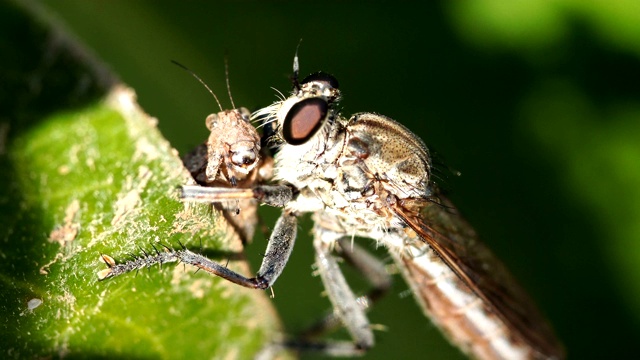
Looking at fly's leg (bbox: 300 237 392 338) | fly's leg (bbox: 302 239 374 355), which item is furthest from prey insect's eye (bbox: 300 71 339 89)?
fly's leg (bbox: 300 237 392 338)

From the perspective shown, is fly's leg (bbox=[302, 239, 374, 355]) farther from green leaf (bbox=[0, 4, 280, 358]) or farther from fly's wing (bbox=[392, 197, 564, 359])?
green leaf (bbox=[0, 4, 280, 358])

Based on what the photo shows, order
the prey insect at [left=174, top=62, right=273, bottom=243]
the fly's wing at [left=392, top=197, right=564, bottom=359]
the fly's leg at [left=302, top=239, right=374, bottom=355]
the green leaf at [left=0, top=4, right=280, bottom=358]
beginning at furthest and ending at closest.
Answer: the fly's leg at [left=302, top=239, right=374, bottom=355] → the fly's wing at [left=392, top=197, right=564, bottom=359] → the prey insect at [left=174, top=62, right=273, bottom=243] → the green leaf at [left=0, top=4, right=280, bottom=358]

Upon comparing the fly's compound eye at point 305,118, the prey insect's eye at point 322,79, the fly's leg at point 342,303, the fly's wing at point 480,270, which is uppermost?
the prey insect's eye at point 322,79

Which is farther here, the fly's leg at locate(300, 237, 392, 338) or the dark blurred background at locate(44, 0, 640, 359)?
the fly's leg at locate(300, 237, 392, 338)

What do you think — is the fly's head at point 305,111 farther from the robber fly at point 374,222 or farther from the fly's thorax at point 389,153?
the fly's thorax at point 389,153

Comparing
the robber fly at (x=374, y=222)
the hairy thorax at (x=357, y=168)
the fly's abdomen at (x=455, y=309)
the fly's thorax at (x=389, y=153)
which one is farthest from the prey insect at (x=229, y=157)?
the fly's abdomen at (x=455, y=309)

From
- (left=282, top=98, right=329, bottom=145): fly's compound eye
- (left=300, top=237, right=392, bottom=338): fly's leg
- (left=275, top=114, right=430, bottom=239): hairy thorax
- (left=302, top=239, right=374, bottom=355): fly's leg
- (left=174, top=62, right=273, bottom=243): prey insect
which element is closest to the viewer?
(left=174, top=62, right=273, bottom=243): prey insect

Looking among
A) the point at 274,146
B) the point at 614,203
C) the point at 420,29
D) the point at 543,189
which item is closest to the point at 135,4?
the point at 274,146

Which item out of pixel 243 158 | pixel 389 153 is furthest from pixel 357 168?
pixel 243 158

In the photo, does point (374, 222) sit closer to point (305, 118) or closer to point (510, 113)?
point (305, 118)
